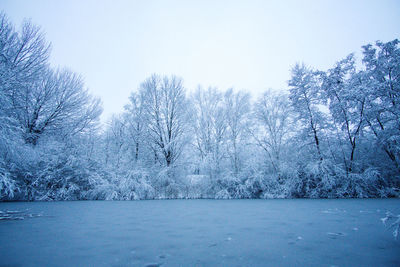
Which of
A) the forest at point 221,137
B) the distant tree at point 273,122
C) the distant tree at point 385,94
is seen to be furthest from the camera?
the distant tree at point 273,122

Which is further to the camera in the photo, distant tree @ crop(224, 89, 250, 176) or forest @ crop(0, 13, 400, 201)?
distant tree @ crop(224, 89, 250, 176)

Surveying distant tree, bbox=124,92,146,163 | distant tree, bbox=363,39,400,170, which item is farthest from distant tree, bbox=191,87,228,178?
distant tree, bbox=363,39,400,170

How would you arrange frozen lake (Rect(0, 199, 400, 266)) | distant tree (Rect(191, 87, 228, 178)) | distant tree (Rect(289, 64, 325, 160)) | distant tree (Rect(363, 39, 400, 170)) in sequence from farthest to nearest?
distant tree (Rect(191, 87, 228, 178)), distant tree (Rect(289, 64, 325, 160)), distant tree (Rect(363, 39, 400, 170)), frozen lake (Rect(0, 199, 400, 266))

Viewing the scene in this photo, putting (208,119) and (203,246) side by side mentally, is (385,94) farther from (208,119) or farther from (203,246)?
(203,246)

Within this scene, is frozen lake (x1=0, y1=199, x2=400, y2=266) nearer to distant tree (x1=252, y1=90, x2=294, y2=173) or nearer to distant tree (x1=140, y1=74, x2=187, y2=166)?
distant tree (x1=140, y1=74, x2=187, y2=166)

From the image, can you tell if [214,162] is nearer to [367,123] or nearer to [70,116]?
[367,123]

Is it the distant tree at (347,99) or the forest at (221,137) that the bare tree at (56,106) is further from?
the distant tree at (347,99)

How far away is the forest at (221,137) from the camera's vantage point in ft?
30.2

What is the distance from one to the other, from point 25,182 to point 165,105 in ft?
29.7

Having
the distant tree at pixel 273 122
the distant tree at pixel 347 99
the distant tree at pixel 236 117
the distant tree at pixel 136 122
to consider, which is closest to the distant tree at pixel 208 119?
the distant tree at pixel 236 117

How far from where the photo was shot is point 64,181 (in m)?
10.0

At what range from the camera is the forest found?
9.22 m

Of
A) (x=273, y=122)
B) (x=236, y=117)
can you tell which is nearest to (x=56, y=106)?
(x=236, y=117)

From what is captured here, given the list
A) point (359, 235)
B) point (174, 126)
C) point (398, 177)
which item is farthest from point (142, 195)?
point (398, 177)
